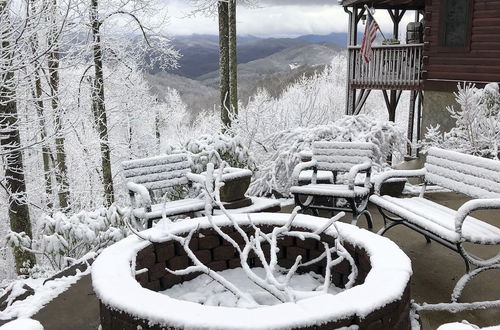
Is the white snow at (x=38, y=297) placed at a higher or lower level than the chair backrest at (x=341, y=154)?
lower

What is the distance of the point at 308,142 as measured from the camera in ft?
23.7

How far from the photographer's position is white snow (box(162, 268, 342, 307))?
314 centimetres

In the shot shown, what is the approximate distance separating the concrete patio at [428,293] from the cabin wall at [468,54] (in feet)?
23.0

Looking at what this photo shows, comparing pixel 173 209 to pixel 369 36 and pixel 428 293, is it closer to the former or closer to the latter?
pixel 428 293

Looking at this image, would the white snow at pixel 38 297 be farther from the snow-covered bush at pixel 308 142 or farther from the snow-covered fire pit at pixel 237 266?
the snow-covered bush at pixel 308 142

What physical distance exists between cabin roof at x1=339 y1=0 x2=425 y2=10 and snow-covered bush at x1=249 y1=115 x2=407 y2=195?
20.6ft

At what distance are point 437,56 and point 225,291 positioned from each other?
9.86 meters

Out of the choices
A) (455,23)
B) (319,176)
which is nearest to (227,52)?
(455,23)

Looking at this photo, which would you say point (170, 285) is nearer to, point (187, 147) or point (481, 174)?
point (481, 174)

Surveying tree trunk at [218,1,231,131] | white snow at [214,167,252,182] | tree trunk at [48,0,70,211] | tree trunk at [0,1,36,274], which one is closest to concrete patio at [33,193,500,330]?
white snow at [214,167,252,182]

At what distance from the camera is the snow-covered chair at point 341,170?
4816mm

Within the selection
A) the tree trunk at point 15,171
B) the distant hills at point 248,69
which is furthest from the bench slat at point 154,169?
the distant hills at point 248,69

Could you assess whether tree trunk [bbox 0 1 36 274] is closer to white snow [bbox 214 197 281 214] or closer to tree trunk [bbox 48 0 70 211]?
tree trunk [bbox 48 0 70 211]

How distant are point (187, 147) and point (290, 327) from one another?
472 centimetres
